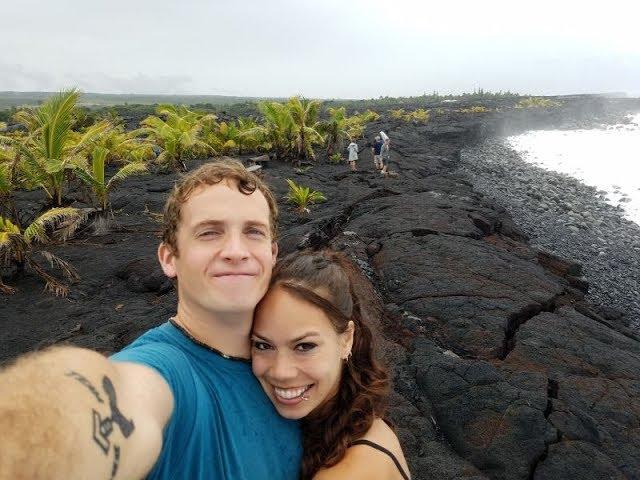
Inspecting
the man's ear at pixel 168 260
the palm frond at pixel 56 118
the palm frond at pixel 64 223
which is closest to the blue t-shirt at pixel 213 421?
the man's ear at pixel 168 260

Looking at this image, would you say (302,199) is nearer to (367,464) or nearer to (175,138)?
(175,138)

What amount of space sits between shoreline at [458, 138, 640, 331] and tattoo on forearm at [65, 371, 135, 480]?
8.89 m

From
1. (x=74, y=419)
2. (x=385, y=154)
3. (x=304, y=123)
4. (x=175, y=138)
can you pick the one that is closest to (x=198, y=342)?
(x=74, y=419)

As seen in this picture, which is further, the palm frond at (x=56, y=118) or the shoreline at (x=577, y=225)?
the shoreline at (x=577, y=225)

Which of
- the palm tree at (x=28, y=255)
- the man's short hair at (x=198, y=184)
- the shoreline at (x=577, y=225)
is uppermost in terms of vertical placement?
the man's short hair at (x=198, y=184)

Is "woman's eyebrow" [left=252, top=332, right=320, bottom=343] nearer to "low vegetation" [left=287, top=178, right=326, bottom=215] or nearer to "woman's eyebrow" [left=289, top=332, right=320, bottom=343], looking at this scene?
"woman's eyebrow" [left=289, top=332, right=320, bottom=343]

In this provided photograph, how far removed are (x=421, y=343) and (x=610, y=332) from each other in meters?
3.20

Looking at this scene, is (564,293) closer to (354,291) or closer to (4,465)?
(354,291)

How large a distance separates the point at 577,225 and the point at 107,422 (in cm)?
1517

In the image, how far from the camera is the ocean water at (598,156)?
719 inches

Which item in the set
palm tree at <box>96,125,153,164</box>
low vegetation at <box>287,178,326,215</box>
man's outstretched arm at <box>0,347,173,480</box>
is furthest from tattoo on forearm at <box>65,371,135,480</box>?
palm tree at <box>96,125,153,164</box>

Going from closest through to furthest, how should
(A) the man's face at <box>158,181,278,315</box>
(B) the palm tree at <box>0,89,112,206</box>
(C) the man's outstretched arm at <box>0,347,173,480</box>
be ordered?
1. (C) the man's outstretched arm at <box>0,347,173,480</box>
2. (A) the man's face at <box>158,181,278,315</box>
3. (B) the palm tree at <box>0,89,112,206</box>

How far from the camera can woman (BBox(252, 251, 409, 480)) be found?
1.67 metres

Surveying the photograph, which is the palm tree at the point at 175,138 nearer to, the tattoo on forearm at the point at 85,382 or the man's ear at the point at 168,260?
the man's ear at the point at 168,260
